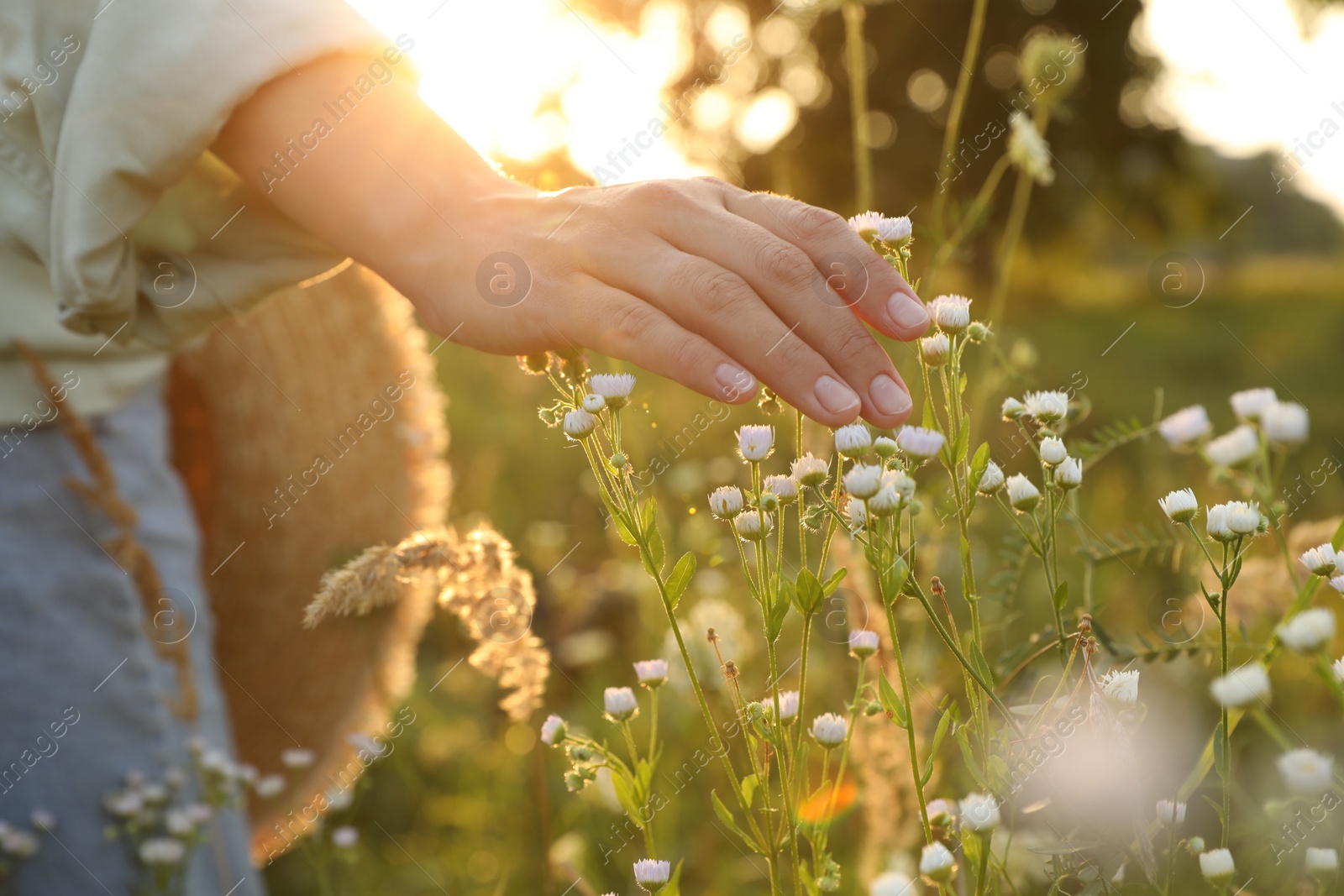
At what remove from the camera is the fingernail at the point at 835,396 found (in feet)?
2.27

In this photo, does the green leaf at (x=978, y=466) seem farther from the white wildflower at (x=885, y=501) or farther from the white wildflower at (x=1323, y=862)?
the white wildflower at (x=1323, y=862)

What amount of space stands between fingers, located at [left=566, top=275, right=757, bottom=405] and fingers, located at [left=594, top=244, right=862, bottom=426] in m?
0.01

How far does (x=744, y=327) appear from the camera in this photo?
0.73 meters

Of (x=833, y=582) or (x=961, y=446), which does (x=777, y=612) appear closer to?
(x=833, y=582)

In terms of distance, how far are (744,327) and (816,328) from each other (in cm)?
5

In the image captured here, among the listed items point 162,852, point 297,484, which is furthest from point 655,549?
point 297,484

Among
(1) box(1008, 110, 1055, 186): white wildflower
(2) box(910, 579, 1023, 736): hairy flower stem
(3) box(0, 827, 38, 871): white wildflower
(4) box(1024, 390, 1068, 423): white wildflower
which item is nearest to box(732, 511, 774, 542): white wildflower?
(2) box(910, 579, 1023, 736): hairy flower stem

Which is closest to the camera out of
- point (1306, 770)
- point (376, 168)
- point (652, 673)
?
point (1306, 770)

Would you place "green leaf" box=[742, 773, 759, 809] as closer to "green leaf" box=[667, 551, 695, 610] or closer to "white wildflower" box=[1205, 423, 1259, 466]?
"green leaf" box=[667, 551, 695, 610]

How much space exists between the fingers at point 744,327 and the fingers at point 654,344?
0.01m

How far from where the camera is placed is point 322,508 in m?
1.93

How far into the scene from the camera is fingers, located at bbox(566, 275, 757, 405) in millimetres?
733

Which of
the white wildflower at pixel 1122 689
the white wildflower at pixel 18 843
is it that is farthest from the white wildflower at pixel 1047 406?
the white wildflower at pixel 18 843

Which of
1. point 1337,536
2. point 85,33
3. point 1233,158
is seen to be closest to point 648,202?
point 1337,536
